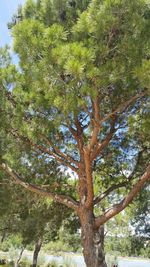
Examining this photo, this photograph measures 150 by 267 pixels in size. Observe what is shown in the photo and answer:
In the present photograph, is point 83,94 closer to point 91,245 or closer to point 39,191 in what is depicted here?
point 39,191

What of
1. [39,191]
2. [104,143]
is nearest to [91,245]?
[39,191]

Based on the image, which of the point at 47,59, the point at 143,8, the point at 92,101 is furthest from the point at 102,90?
the point at 143,8

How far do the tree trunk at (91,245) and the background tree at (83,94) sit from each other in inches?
0.5

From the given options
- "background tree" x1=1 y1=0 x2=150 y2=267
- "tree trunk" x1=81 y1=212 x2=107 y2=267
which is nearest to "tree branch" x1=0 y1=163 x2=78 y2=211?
"background tree" x1=1 y1=0 x2=150 y2=267

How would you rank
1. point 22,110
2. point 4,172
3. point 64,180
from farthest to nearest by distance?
1. point 64,180
2. point 4,172
3. point 22,110

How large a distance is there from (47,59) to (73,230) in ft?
16.6

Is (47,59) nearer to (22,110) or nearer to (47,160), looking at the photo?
(22,110)

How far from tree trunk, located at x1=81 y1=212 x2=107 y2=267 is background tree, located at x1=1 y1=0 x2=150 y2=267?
1cm

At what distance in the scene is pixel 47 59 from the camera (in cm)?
436

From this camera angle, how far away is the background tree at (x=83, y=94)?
4.36m

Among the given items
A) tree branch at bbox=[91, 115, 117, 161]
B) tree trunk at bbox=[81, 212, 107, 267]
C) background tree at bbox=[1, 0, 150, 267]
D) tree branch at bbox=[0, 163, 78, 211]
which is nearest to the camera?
background tree at bbox=[1, 0, 150, 267]

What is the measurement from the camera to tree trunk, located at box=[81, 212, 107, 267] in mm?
5016

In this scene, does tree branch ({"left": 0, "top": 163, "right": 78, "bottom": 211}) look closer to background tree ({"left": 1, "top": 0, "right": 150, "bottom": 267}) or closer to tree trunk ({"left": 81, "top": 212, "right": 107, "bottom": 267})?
background tree ({"left": 1, "top": 0, "right": 150, "bottom": 267})

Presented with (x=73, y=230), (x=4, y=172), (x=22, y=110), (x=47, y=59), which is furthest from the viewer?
(x=73, y=230)
